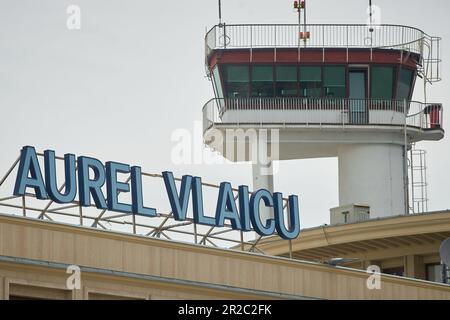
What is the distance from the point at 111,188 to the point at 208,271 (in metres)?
3.93

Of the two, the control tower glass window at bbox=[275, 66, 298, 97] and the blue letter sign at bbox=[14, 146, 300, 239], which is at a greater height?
the control tower glass window at bbox=[275, 66, 298, 97]

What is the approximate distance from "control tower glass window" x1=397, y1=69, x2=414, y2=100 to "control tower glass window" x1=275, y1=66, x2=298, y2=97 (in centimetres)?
595

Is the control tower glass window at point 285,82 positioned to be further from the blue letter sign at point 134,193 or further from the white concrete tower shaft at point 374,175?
the blue letter sign at point 134,193

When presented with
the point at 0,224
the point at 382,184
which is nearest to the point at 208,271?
the point at 0,224

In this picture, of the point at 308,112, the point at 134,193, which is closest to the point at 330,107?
the point at 308,112

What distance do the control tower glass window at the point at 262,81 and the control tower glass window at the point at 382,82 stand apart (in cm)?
575

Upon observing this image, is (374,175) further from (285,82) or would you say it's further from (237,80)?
(237,80)

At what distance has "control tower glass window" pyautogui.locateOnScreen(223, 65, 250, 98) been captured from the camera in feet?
296

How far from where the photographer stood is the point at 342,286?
57.1 metres

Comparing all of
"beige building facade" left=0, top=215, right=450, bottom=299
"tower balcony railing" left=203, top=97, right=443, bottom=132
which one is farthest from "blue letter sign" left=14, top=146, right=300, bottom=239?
"tower balcony railing" left=203, top=97, right=443, bottom=132

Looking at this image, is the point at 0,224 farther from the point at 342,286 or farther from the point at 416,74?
the point at 416,74

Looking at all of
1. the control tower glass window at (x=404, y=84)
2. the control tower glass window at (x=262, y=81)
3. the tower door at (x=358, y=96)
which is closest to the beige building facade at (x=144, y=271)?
the tower door at (x=358, y=96)

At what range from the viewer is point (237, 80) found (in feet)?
297

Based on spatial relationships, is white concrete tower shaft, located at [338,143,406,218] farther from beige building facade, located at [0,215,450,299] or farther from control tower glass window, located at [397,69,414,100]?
beige building facade, located at [0,215,450,299]
